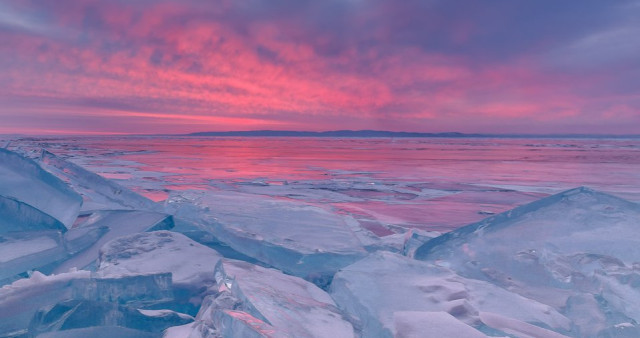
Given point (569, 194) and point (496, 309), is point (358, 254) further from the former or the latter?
point (569, 194)

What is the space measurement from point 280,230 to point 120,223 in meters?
0.90

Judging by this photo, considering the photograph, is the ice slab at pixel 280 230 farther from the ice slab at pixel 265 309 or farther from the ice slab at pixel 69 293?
the ice slab at pixel 69 293

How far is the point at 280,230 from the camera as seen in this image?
221cm

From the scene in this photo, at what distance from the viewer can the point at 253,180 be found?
5637 millimetres

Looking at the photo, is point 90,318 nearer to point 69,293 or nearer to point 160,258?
point 69,293

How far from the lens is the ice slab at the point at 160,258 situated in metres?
1.68

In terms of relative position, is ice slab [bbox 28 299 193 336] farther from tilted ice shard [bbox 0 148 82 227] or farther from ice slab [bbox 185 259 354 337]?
tilted ice shard [bbox 0 148 82 227]

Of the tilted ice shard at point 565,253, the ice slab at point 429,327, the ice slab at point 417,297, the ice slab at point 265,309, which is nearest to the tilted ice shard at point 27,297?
the ice slab at point 265,309

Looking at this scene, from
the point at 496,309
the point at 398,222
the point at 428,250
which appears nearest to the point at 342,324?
the point at 496,309

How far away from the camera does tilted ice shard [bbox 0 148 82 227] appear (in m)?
2.18

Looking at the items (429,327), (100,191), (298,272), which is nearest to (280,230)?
(298,272)

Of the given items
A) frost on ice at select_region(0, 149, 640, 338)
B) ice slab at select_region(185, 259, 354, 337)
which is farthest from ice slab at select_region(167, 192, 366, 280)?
ice slab at select_region(185, 259, 354, 337)

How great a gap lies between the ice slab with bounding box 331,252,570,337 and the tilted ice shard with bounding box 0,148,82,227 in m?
1.52

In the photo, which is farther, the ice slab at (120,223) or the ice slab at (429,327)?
the ice slab at (120,223)
